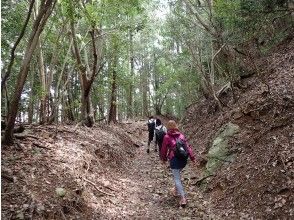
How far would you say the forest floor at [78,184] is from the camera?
6.46 m

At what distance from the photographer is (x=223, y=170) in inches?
393

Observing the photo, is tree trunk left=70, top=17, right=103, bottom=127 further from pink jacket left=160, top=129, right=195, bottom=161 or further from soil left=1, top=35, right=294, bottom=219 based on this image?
pink jacket left=160, top=129, right=195, bottom=161

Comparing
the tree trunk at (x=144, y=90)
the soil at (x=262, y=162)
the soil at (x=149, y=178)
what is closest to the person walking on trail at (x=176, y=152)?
Result: the soil at (x=149, y=178)

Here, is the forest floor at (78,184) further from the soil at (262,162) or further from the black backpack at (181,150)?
the black backpack at (181,150)

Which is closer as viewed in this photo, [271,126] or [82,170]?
[82,170]

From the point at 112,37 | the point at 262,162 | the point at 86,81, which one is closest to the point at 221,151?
the point at 262,162

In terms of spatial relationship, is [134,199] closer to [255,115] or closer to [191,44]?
[255,115]

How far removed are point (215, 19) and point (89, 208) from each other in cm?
1210

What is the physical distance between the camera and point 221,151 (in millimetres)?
11000

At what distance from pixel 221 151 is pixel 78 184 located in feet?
16.0

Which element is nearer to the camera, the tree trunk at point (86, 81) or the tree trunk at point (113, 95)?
the tree trunk at point (86, 81)

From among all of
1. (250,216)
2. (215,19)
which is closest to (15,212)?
(250,216)

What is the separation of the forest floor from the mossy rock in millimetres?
703

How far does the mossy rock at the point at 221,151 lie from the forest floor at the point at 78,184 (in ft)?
2.31
